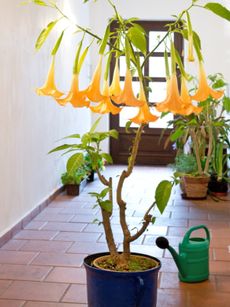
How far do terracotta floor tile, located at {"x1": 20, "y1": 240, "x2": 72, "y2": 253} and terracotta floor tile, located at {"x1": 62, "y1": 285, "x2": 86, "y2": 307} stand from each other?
0.74 meters

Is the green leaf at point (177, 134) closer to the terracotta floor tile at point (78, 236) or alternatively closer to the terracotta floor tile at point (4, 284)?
the terracotta floor tile at point (78, 236)

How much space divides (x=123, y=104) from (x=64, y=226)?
2.97 metres

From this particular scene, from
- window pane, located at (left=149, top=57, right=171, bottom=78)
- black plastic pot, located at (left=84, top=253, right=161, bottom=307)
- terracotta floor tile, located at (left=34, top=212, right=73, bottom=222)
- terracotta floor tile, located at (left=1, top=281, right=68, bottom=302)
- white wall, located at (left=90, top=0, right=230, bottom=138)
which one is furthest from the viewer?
window pane, located at (left=149, top=57, right=171, bottom=78)

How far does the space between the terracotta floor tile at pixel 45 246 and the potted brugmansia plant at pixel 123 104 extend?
1.45 meters

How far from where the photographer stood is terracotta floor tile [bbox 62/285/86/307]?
2.96 metres

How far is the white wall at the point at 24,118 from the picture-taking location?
4031 millimetres

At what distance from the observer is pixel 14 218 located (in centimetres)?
429

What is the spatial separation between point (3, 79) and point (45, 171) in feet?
4.88

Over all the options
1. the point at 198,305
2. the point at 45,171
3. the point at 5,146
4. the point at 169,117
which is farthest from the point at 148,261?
the point at 169,117

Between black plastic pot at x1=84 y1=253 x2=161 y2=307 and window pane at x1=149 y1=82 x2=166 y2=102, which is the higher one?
window pane at x1=149 y1=82 x2=166 y2=102

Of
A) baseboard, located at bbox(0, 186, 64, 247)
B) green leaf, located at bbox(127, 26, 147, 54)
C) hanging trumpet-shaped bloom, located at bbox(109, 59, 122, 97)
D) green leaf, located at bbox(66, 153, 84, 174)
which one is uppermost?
green leaf, located at bbox(127, 26, 147, 54)

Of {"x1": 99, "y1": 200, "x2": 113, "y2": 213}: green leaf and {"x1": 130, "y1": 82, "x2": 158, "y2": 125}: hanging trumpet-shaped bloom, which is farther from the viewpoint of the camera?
{"x1": 99, "y1": 200, "x2": 113, "y2": 213}: green leaf

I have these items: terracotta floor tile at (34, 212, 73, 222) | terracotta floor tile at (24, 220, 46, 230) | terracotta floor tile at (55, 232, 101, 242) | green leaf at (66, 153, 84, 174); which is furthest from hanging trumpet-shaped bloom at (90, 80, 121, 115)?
terracotta floor tile at (34, 212, 73, 222)

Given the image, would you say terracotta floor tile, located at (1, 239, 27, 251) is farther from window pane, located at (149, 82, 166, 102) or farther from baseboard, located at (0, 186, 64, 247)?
window pane, located at (149, 82, 166, 102)
